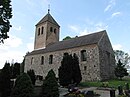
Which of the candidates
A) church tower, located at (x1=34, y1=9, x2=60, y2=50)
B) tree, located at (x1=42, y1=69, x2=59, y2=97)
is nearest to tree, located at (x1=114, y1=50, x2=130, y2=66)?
church tower, located at (x1=34, y1=9, x2=60, y2=50)

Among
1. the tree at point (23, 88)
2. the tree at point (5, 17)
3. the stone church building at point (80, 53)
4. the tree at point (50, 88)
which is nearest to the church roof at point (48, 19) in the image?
the stone church building at point (80, 53)

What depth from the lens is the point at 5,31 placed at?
15.0m

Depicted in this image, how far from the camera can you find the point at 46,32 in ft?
130

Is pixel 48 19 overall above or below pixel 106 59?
above

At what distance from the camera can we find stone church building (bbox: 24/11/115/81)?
27.4 m

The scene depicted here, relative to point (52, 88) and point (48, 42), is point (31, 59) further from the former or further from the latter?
point (52, 88)

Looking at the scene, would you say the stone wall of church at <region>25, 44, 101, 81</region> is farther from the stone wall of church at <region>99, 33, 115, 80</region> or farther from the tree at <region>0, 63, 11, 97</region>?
the tree at <region>0, 63, 11, 97</region>

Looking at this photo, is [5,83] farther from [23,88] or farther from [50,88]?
[50,88]

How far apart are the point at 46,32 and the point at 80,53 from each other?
13081 mm

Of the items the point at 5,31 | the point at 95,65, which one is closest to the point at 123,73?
the point at 95,65

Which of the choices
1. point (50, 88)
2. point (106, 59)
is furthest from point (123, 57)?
point (50, 88)

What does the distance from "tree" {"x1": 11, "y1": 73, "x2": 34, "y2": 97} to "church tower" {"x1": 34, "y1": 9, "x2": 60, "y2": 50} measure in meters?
25.5

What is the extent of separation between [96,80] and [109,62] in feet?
17.5

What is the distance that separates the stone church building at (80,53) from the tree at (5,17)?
630 inches
